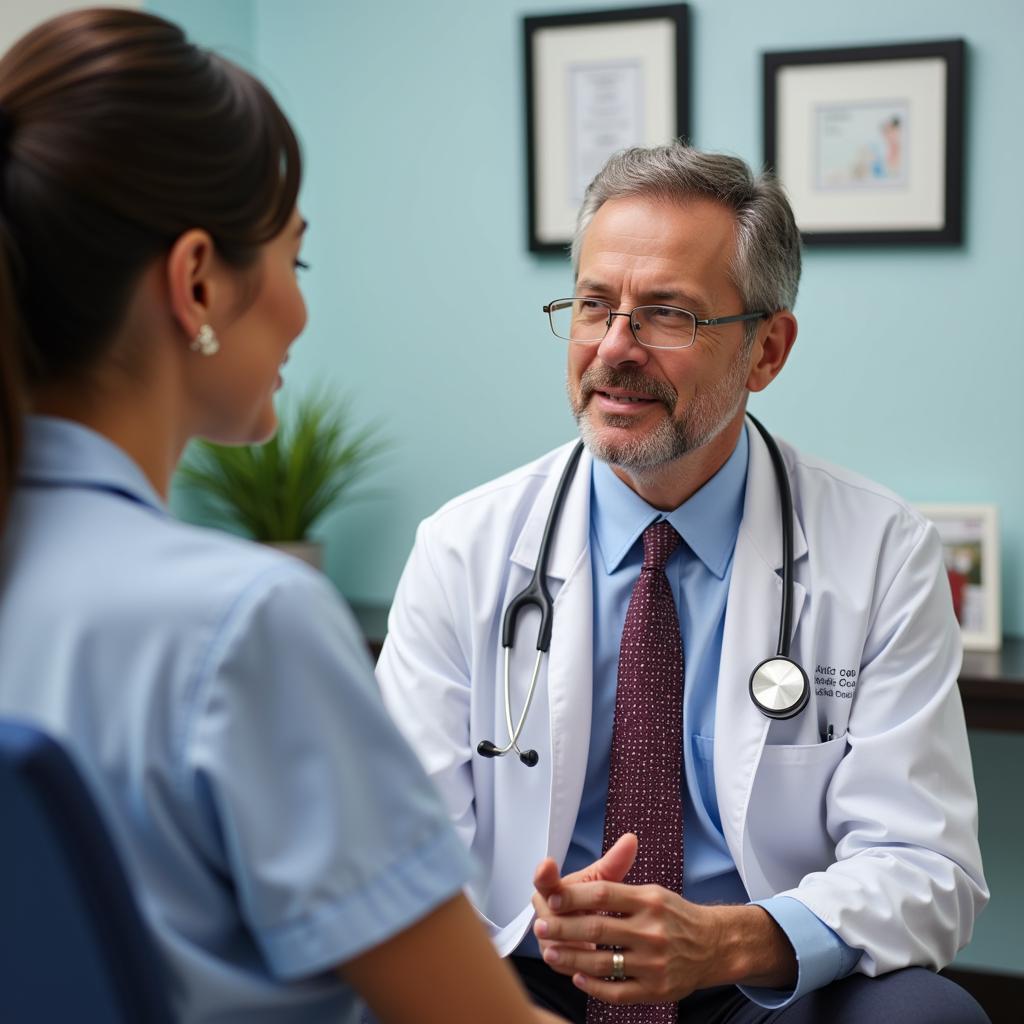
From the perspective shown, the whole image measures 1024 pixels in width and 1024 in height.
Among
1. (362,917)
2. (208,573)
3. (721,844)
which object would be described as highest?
(208,573)

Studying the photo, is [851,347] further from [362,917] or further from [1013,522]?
[362,917]

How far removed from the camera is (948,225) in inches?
95.6

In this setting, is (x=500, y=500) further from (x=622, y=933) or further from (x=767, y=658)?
(x=622, y=933)

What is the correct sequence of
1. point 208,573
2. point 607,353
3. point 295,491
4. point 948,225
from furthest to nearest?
point 295,491
point 948,225
point 607,353
point 208,573

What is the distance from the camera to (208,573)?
0.72 m

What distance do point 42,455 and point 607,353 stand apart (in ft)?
3.27

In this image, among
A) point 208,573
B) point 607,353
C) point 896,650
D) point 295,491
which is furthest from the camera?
point 295,491

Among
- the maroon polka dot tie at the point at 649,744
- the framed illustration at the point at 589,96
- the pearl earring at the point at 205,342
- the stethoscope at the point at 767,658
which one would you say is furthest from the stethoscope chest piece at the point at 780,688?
the framed illustration at the point at 589,96

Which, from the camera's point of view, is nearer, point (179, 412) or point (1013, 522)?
point (179, 412)

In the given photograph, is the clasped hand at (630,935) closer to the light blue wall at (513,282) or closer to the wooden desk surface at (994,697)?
the wooden desk surface at (994,697)

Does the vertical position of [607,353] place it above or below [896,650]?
above

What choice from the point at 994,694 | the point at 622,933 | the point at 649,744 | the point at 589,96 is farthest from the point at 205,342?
the point at 589,96

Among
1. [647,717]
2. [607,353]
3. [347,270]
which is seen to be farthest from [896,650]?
[347,270]

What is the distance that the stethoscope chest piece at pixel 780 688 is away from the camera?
4.86 feet
